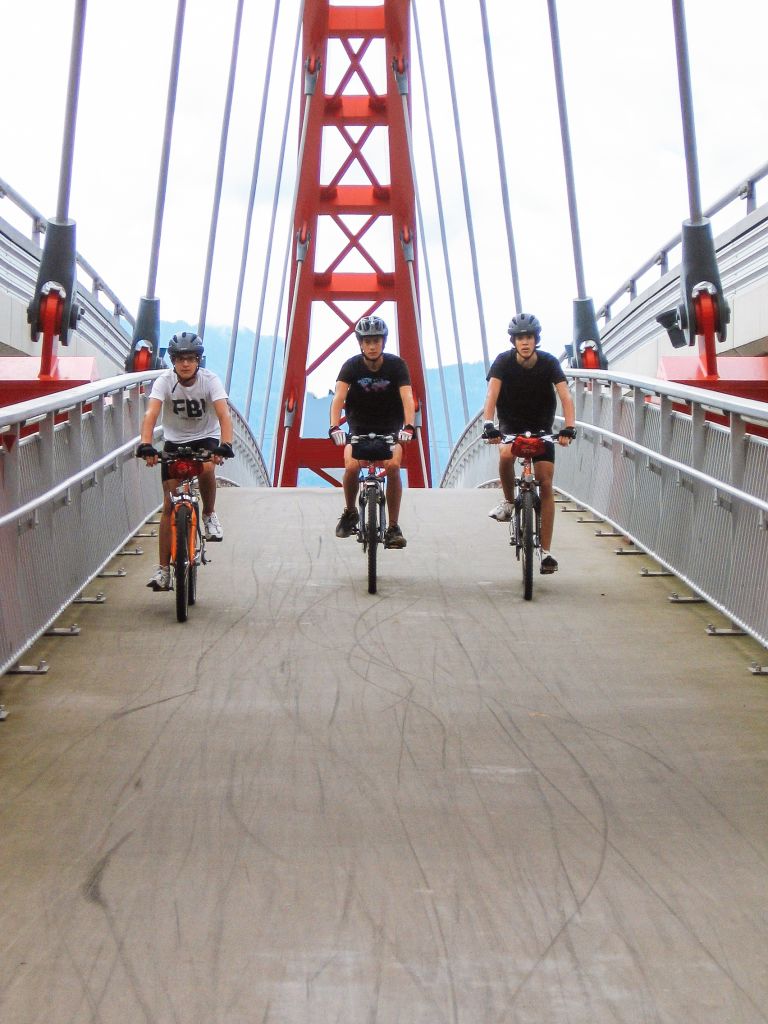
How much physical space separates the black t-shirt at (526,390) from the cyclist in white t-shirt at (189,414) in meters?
2.02

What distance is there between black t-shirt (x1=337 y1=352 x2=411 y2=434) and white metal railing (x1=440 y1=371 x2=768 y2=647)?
1818mm

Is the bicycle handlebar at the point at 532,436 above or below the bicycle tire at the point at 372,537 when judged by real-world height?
above

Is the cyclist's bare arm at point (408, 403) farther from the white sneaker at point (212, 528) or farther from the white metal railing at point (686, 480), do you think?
the white metal railing at point (686, 480)

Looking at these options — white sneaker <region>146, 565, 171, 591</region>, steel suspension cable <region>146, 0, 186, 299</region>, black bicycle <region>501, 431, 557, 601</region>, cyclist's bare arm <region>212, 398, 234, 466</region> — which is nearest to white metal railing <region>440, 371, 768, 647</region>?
black bicycle <region>501, 431, 557, 601</region>

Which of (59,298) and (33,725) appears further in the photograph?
(59,298)

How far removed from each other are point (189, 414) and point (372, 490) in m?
1.35

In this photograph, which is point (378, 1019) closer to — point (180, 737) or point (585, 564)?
point (180, 737)

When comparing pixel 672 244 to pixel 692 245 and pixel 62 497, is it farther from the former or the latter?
pixel 62 497

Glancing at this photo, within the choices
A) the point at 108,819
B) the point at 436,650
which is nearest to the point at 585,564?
the point at 436,650

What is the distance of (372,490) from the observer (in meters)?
10.4

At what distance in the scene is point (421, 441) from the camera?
38.7m

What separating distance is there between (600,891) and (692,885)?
0.29 metres

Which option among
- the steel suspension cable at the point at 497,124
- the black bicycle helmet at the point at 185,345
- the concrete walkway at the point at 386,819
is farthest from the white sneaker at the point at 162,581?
the steel suspension cable at the point at 497,124

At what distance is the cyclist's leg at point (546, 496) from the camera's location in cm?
1044
